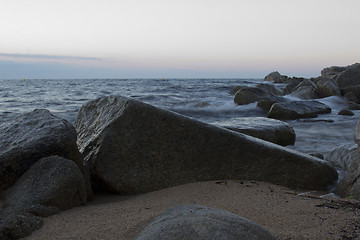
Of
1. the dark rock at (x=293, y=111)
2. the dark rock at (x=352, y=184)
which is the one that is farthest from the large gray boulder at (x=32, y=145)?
the dark rock at (x=293, y=111)

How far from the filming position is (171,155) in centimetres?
308

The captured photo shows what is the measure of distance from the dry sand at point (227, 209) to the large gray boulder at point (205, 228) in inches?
13.8

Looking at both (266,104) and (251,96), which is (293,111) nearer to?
(266,104)

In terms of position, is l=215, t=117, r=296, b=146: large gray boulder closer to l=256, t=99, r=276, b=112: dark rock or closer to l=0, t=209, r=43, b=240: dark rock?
l=0, t=209, r=43, b=240: dark rock

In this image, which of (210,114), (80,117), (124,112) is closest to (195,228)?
(124,112)

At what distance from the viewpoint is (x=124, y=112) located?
10.4 ft

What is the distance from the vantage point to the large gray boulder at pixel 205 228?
147cm

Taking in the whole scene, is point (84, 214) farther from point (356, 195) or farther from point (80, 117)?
point (356, 195)

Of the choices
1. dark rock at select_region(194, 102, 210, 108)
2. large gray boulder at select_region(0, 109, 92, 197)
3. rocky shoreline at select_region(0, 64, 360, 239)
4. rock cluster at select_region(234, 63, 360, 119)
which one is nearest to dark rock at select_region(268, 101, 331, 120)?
rock cluster at select_region(234, 63, 360, 119)

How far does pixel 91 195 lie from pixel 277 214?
156 centimetres

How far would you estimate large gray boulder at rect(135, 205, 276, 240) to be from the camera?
1.47 m

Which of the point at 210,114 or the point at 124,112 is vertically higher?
the point at 124,112

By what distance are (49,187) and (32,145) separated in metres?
0.48

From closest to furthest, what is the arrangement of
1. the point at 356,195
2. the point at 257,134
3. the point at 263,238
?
the point at 263,238 < the point at 356,195 < the point at 257,134
